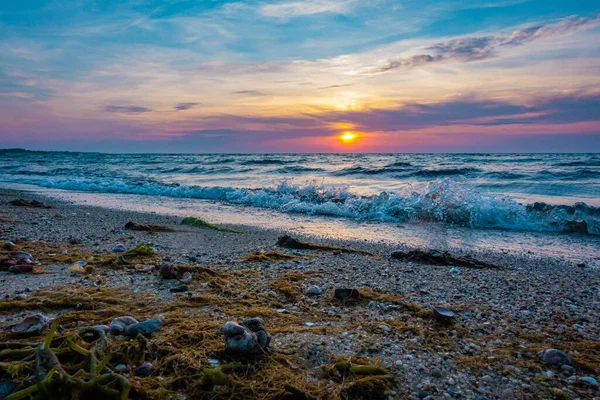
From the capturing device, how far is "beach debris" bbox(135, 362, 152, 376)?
238 cm

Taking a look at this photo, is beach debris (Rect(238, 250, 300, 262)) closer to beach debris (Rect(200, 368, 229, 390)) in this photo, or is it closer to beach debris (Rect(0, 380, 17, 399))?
beach debris (Rect(200, 368, 229, 390))

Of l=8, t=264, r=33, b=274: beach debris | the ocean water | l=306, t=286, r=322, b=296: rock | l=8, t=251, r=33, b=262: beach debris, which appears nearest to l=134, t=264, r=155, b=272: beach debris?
l=8, t=264, r=33, b=274: beach debris

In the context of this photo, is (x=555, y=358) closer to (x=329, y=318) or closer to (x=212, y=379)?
(x=329, y=318)

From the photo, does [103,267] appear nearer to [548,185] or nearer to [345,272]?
[345,272]

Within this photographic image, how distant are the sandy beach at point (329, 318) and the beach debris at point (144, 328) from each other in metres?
0.07

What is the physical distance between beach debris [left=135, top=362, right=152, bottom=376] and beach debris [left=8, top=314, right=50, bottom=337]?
3.05 ft

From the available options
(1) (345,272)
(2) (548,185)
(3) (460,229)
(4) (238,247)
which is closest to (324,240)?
(4) (238,247)

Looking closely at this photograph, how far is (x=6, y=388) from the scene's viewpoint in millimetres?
2086

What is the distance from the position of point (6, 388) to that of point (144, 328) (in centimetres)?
90

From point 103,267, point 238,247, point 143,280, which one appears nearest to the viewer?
point 143,280

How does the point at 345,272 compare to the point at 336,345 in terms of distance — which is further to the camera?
the point at 345,272

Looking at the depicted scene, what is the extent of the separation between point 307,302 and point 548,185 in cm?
1744

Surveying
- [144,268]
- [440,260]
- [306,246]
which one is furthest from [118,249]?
[440,260]

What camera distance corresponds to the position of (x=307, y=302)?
393cm
